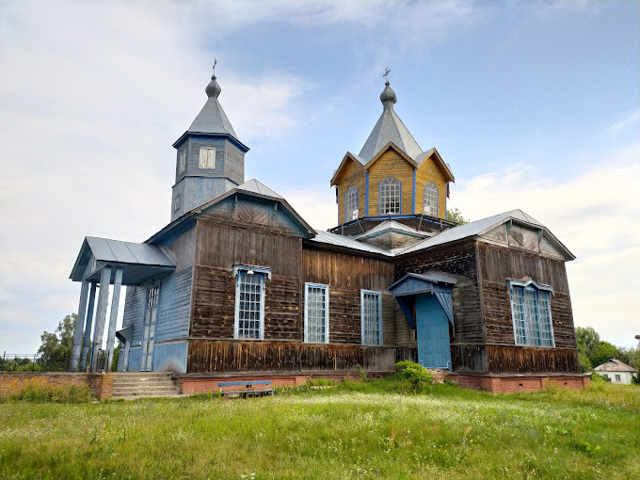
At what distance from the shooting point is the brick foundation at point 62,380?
11.7 m

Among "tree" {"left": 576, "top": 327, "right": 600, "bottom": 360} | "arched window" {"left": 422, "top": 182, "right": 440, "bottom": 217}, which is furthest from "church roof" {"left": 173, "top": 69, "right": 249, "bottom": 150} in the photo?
"tree" {"left": 576, "top": 327, "right": 600, "bottom": 360}

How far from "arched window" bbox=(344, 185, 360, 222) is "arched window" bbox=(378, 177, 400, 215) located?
1374 millimetres

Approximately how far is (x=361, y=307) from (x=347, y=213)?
723 cm

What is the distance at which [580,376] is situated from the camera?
19344mm

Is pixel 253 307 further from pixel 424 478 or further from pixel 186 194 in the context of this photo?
pixel 424 478

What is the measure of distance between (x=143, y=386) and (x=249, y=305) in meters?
3.97

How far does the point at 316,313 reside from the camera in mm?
17547

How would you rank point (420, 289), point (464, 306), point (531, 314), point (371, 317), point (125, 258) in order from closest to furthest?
point (125, 258), point (464, 306), point (420, 289), point (531, 314), point (371, 317)

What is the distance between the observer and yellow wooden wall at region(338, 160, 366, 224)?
78.3 feet

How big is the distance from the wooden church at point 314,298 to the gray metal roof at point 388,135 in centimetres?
510

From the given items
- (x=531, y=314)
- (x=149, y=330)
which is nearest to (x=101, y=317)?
(x=149, y=330)

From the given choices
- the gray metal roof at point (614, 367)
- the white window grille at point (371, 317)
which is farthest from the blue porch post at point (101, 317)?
the gray metal roof at point (614, 367)

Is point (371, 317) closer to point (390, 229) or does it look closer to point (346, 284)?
point (346, 284)

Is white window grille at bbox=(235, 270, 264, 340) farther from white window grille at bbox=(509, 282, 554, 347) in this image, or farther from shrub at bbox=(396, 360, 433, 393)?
white window grille at bbox=(509, 282, 554, 347)
